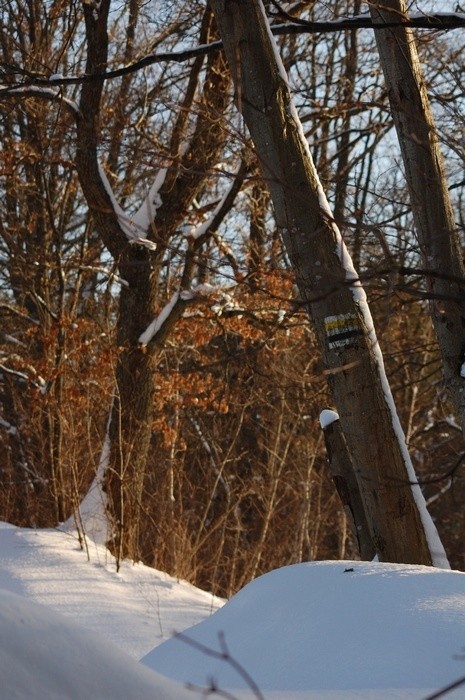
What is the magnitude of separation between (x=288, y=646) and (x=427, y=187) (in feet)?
9.33

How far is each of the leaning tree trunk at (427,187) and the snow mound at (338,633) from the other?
1.53m

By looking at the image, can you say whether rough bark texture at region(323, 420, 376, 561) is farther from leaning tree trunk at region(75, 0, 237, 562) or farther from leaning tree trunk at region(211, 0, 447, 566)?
leaning tree trunk at region(75, 0, 237, 562)

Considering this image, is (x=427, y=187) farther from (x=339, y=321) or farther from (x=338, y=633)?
(x=338, y=633)

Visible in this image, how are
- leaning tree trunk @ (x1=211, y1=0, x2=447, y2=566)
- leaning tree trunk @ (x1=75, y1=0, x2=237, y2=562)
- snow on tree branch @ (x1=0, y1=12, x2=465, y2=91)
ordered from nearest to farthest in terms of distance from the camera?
snow on tree branch @ (x1=0, y1=12, x2=465, y2=91) < leaning tree trunk @ (x1=211, y1=0, x2=447, y2=566) < leaning tree trunk @ (x1=75, y1=0, x2=237, y2=562)

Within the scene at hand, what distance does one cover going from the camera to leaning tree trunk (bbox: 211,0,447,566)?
504cm

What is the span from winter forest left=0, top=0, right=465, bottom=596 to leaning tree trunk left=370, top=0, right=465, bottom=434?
15mm

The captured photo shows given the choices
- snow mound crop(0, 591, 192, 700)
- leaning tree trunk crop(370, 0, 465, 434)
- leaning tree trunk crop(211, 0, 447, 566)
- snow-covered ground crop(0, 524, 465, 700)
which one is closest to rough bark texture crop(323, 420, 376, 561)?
leaning tree trunk crop(211, 0, 447, 566)

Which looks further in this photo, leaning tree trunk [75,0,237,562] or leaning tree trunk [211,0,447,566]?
leaning tree trunk [75,0,237,562]

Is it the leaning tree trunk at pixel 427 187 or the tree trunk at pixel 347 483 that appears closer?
the leaning tree trunk at pixel 427 187

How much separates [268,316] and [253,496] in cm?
614

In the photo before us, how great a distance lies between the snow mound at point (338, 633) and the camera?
269 centimetres

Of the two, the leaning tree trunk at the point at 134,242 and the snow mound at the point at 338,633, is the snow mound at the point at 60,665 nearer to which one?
the snow mound at the point at 338,633

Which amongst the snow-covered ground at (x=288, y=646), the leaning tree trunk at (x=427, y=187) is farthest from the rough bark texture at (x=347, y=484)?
the snow-covered ground at (x=288, y=646)

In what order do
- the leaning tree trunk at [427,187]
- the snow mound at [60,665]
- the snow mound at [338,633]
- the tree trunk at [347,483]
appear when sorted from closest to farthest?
1. the snow mound at [60,665]
2. the snow mound at [338,633]
3. the leaning tree trunk at [427,187]
4. the tree trunk at [347,483]
